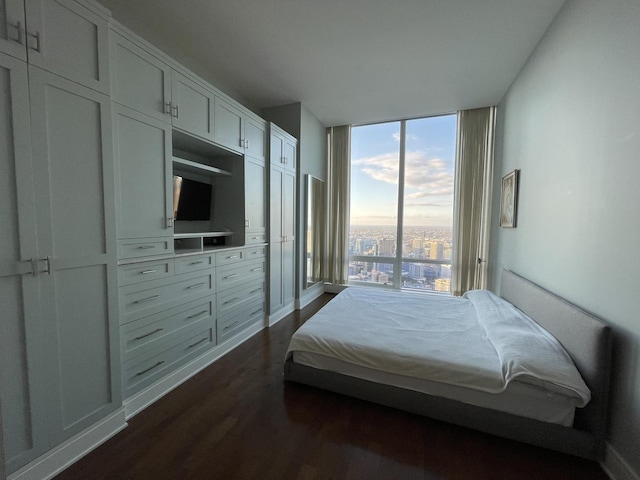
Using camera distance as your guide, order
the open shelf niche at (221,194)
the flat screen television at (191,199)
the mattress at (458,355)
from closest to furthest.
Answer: the mattress at (458,355) → the flat screen television at (191,199) → the open shelf niche at (221,194)

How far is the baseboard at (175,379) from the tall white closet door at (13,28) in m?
2.09

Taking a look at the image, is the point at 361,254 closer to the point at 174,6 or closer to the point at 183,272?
the point at 183,272

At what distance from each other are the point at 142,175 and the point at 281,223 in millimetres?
1933

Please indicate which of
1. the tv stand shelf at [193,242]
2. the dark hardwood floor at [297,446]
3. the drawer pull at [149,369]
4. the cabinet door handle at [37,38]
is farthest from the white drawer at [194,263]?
the cabinet door handle at [37,38]

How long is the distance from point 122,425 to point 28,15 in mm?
2371

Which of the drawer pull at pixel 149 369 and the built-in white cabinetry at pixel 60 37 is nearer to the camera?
Result: the built-in white cabinetry at pixel 60 37

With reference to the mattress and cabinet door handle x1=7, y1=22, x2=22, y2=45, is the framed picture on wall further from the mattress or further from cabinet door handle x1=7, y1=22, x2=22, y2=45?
cabinet door handle x1=7, y1=22, x2=22, y2=45

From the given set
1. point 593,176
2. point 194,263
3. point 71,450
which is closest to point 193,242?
point 194,263

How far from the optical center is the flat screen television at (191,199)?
2373 millimetres

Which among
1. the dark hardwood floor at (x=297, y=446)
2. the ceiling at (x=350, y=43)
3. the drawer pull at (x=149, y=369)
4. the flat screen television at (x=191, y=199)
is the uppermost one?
the ceiling at (x=350, y=43)

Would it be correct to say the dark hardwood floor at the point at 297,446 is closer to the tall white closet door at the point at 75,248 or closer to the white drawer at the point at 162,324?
the tall white closet door at the point at 75,248

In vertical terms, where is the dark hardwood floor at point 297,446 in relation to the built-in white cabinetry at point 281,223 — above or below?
below

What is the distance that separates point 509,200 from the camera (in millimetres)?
3021

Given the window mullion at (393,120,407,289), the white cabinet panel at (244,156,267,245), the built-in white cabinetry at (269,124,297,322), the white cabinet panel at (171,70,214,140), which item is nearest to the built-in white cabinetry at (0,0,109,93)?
the white cabinet panel at (171,70,214,140)
